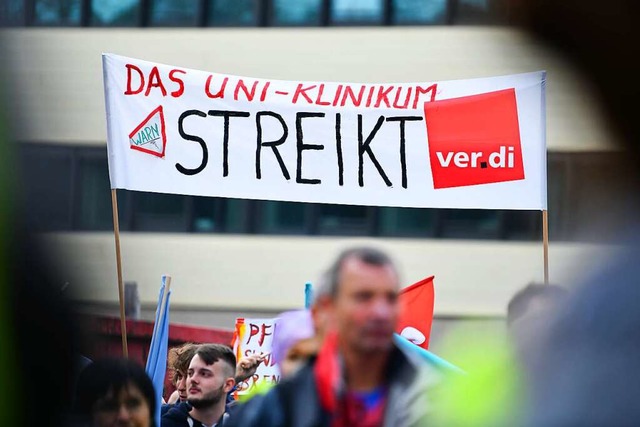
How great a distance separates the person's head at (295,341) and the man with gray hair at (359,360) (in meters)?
0.02

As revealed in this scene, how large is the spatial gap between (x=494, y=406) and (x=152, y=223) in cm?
1310

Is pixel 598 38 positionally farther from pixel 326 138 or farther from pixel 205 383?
pixel 326 138

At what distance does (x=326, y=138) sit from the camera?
513cm

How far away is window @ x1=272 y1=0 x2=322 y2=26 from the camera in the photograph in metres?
14.2

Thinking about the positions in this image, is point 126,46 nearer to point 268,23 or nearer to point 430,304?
point 268,23

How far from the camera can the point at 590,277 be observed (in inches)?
44.9

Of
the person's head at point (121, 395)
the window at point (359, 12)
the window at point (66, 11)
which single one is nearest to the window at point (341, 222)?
the window at point (359, 12)

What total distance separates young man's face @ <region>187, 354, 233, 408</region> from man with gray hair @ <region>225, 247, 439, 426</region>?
2.57 meters

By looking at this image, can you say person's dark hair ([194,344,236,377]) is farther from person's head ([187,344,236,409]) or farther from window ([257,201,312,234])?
window ([257,201,312,234])

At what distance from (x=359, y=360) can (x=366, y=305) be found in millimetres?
63

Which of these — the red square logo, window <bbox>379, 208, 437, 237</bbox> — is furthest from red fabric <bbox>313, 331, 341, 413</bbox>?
window <bbox>379, 208, 437, 237</bbox>

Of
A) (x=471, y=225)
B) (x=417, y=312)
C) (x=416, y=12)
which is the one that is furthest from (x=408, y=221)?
(x=417, y=312)

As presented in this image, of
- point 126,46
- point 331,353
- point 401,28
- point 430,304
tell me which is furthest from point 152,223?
point 331,353

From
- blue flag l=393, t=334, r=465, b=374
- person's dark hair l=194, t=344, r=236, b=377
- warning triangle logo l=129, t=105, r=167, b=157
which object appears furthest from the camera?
warning triangle logo l=129, t=105, r=167, b=157
